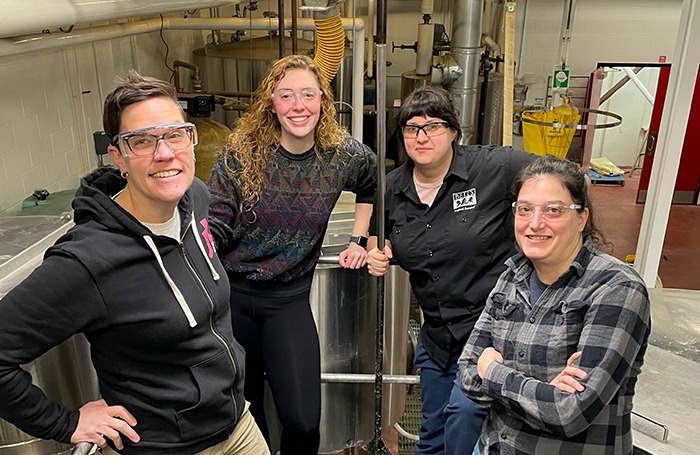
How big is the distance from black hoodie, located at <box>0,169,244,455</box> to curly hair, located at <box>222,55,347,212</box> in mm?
322

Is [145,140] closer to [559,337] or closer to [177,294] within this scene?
[177,294]

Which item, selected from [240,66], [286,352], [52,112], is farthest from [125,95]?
[240,66]

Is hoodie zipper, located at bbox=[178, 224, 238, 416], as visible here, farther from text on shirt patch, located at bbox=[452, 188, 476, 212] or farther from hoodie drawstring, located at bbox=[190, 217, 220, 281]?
text on shirt patch, located at bbox=[452, 188, 476, 212]

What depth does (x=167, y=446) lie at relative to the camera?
4.10ft

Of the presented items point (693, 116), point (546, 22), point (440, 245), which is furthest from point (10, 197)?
point (693, 116)

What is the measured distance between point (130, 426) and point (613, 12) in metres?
5.97

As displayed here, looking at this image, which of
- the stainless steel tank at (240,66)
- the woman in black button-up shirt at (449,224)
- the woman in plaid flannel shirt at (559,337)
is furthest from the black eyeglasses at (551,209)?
the stainless steel tank at (240,66)

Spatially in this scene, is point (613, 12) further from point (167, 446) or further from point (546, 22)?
point (167, 446)

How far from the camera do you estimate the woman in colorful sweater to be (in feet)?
5.44

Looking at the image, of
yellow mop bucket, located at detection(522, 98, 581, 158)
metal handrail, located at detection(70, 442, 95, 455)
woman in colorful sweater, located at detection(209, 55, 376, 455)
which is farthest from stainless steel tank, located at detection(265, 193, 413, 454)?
yellow mop bucket, located at detection(522, 98, 581, 158)

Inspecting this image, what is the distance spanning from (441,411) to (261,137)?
39.0 inches

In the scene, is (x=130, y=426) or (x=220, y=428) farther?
(x=220, y=428)

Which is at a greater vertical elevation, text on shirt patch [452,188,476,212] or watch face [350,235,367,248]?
text on shirt patch [452,188,476,212]

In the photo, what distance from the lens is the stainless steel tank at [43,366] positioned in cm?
133
